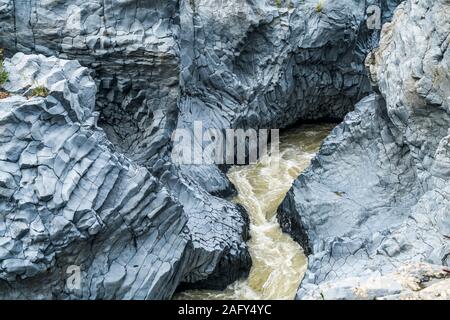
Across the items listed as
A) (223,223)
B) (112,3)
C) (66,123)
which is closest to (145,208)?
(66,123)

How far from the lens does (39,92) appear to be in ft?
31.0

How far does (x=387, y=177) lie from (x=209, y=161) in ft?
14.5

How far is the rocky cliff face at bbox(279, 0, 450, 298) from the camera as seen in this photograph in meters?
9.19

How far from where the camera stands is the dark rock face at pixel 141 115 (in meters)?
8.91

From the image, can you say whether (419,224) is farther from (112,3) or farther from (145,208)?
(112,3)

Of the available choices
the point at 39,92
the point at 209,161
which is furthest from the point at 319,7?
the point at 39,92

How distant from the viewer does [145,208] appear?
998 centimetres

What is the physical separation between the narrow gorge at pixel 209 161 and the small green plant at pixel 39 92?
0.02 meters

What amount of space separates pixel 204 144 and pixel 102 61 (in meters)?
3.93

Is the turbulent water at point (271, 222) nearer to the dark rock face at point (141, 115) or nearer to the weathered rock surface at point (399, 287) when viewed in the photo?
the dark rock face at point (141, 115)

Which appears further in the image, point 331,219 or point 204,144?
point 204,144

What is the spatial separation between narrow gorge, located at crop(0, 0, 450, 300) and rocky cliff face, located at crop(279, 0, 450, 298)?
33mm

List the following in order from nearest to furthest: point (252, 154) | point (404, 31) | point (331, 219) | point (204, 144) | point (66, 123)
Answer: point (66, 123)
point (404, 31)
point (331, 219)
point (204, 144)
point (252, 154)

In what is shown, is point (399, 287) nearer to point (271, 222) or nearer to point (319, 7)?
point (271, 222)
